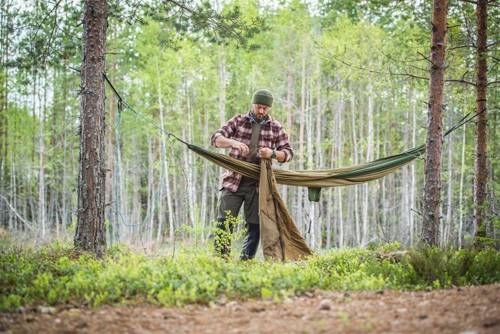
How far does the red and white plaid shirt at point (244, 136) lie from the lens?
520cm

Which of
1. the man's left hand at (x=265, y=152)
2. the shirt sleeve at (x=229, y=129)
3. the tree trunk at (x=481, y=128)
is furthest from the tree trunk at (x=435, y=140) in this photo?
the shirt sleeve at (x=229, y=129)

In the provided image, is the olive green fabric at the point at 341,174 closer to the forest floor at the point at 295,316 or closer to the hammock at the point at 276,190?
the hammock at the point at 276,190

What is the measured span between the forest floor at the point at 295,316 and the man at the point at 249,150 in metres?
1.90

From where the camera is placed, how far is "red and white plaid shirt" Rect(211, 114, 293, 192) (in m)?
5.20

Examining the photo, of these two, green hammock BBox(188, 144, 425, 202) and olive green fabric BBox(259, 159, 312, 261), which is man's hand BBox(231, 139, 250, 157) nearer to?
olive green fabric BBox(259, 159, 312, 261)

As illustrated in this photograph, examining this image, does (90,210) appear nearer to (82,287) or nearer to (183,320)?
(82,287)

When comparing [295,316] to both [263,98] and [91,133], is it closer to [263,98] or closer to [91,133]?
[263,98]

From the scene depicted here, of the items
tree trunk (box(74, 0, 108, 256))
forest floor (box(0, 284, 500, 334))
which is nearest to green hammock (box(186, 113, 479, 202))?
tree trunk (box(74, 0, 108, 256))

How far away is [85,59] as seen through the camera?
16.0ft

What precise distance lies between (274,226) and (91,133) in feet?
7.20

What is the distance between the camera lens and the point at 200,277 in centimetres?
357

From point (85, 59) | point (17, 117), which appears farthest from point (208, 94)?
point (85, 59)

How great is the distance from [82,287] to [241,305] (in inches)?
47.7

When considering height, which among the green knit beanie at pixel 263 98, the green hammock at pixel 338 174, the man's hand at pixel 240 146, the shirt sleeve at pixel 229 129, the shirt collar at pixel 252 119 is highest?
the green knit beanie at pixel 263 98
